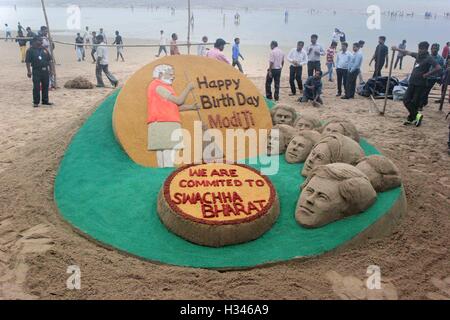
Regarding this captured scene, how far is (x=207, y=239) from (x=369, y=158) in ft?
7.43

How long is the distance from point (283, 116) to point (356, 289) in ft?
11.9

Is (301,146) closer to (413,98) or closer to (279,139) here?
(279,139)

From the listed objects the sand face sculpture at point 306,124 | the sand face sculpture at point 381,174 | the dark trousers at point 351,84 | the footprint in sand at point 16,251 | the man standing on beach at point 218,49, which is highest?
the man standing on beach at point 218,49

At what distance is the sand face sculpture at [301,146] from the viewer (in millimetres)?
5461

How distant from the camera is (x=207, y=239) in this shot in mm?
3932

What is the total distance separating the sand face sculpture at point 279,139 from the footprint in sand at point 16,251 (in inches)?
125

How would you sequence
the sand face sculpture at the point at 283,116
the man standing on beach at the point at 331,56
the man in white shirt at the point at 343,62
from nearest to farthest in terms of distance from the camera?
1. the sand face sculpture at the point at 283,116
2. the man in white shirt at the point at 343,62
3. the man standing on beach at the point at 331,56

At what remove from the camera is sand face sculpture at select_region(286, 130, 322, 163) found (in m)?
5.46

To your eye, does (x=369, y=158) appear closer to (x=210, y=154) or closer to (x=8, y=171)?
(x=210, y=154)

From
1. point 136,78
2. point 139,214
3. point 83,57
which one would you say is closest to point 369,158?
point 139,214

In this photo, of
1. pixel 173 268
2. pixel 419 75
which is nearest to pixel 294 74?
pixel 419 75

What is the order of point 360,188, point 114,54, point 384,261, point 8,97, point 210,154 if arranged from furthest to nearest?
point 114,54
point 8,97
point 210,154
point 360,188
point 384,261

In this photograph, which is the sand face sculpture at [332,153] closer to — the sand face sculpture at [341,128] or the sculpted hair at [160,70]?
the sand face sculpture at [341,128]

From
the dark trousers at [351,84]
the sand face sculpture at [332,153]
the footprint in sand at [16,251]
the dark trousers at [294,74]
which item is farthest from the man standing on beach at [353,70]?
the footprint in sand at [16,251]
